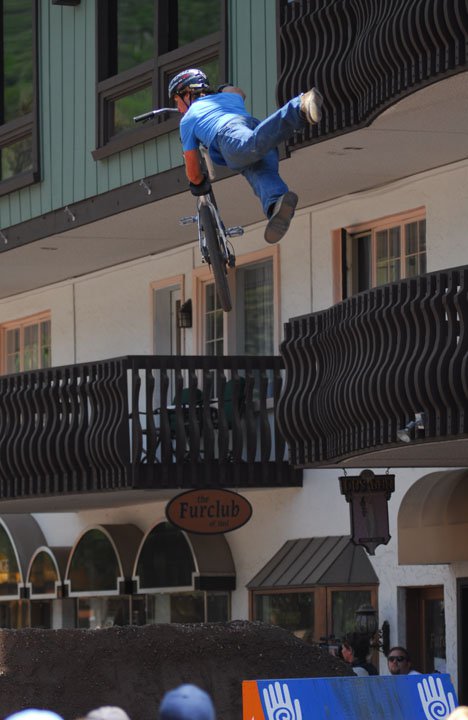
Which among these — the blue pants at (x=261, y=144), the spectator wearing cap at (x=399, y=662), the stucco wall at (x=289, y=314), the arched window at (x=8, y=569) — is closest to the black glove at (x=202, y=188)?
the blue pants at (x=261, y=144)

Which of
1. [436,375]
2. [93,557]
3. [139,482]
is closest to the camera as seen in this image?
[436,375]

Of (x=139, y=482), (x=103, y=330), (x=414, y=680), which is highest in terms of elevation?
(x=103, y=330)

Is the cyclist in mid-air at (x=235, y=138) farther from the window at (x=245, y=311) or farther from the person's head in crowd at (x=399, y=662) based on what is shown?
the window at (x=245, y=311)

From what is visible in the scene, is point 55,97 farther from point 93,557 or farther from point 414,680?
point 414,680

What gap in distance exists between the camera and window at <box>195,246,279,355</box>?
22984mm

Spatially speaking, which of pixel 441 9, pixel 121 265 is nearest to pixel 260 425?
pixel 121 265

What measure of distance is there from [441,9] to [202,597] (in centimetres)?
981

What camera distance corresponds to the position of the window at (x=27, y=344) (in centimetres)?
2795

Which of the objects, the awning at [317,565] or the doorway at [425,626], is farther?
the awning at [317,565]

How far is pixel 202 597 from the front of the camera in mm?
23875

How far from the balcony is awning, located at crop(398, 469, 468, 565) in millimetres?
2651

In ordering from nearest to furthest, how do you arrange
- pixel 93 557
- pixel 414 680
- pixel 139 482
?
pixel 414 680 → pixel 139 482 → pixel 93 557

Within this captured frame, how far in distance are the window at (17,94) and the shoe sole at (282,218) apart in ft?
49.4

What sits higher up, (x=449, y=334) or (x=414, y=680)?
(x=449, y=334)
